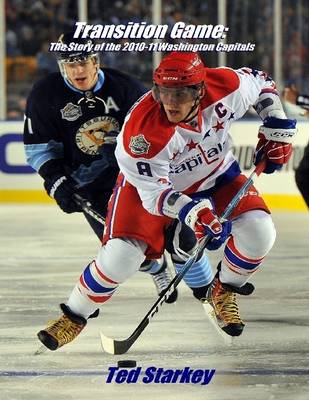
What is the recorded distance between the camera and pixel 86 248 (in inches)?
273

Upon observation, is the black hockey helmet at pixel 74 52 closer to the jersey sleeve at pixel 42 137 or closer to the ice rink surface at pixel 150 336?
the jersey sleeve at pixel 42 137

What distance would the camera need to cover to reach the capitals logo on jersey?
5090 mm

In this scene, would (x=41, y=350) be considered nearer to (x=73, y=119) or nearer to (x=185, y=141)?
(x=185, y=141)

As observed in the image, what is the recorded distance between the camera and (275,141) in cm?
447

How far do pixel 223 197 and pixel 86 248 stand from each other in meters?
2.58

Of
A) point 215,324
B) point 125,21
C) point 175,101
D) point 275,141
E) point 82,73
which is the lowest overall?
point 125,21

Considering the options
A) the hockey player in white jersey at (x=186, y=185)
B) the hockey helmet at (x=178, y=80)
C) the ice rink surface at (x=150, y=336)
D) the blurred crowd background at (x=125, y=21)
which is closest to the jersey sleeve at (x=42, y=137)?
the ice rink surface at (x=150, y=336)

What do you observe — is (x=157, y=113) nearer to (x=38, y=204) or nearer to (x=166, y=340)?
(x=166, y=340)

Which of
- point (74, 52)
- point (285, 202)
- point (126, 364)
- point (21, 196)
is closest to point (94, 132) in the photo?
point (74, 52)

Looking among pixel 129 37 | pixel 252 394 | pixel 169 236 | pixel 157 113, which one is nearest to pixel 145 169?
pixel 157 113

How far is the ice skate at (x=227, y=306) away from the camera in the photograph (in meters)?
4.41

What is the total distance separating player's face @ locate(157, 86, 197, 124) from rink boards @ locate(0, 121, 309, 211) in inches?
185

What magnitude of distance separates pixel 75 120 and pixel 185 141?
3.23 feet

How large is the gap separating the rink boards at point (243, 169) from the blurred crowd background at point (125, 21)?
0.55m
